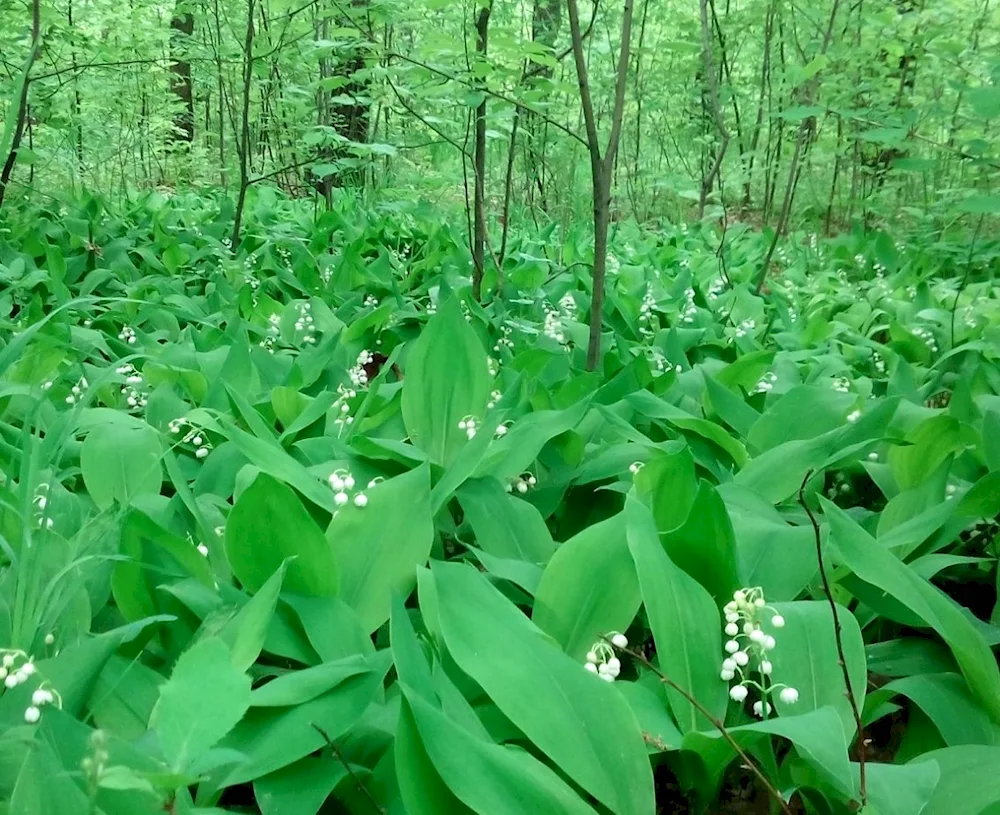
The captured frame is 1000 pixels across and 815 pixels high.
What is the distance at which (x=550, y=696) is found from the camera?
2.91 feet

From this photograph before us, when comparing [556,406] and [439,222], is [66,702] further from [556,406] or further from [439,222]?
[439,222]

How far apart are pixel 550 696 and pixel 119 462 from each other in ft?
3.34

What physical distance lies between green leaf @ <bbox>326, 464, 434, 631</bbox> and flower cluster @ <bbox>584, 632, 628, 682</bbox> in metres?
0.30

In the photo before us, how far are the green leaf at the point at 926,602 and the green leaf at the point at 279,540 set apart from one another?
688 millimetres

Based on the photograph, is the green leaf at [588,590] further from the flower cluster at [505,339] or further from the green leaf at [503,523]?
the flower cluster at [505,339]

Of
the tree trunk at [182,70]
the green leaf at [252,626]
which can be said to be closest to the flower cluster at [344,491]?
the green leaf at [252,626]

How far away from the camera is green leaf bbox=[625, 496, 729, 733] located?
1004 millimetres

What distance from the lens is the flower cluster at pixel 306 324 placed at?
2.64 meters

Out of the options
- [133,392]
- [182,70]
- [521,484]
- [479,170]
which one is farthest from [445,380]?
[182,70]

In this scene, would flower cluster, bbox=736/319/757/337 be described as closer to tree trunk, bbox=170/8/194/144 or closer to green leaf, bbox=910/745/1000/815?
green leaf, bbox=910/745/1000/815

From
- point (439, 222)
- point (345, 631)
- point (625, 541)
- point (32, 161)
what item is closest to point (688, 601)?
point (625, 541)

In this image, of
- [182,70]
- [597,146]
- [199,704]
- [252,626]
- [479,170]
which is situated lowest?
[252,626]

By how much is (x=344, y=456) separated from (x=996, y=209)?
1692mm

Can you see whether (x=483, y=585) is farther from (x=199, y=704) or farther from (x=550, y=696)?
(x=199, y=704)
